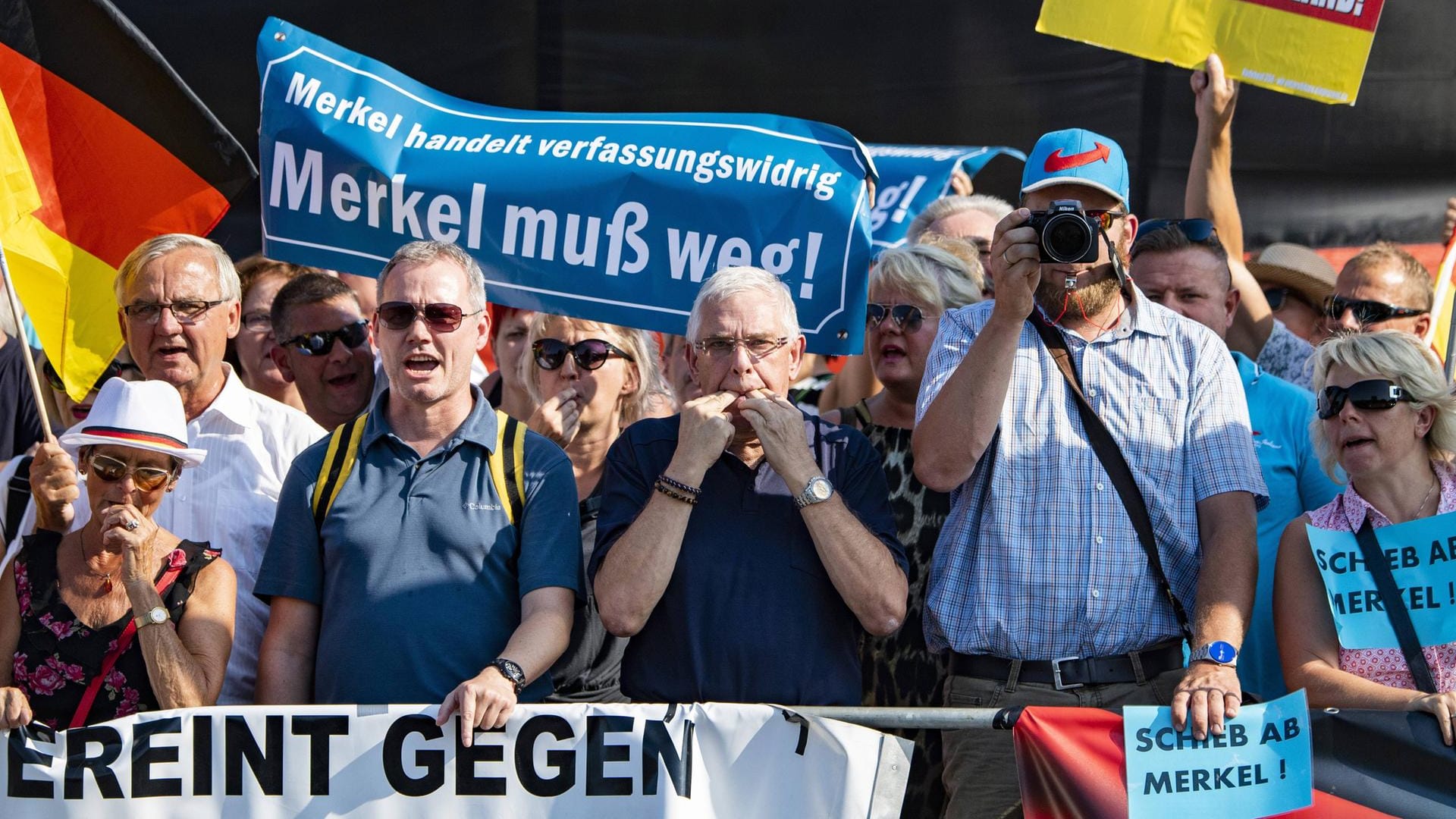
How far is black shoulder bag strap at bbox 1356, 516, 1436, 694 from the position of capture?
3.66 m

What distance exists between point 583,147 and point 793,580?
6.04 feet

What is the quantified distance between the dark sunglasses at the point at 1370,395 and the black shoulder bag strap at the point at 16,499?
3289 mm

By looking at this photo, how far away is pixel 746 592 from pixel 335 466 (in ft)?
3.36

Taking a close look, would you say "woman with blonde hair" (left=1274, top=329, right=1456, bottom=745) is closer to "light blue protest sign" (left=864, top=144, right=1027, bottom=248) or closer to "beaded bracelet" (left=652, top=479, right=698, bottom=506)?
"beaded bracelet" (left=652, top=479, right=698, bottom=506)

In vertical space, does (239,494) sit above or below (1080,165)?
below

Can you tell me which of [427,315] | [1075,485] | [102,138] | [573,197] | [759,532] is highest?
[102,138]

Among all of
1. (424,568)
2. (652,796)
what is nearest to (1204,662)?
(652,796)

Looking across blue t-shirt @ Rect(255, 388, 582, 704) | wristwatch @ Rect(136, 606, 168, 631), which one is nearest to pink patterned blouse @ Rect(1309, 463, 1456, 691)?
blue t-shirt @ Rect(255, 388, 582, 704)

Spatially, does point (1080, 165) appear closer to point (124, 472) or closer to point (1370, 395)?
point (1370, 395)

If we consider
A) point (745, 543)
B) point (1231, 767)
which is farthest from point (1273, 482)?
point (745, 543)

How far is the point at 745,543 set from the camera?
3867 mm

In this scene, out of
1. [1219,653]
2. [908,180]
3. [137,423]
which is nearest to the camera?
[1219,653]

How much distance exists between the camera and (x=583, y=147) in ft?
16.7

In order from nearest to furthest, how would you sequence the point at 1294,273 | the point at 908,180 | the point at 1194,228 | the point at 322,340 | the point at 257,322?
the point at 1194,228 < the point at 322,340 < the point at 257,322 < the point at 1294,273 < the point at 908,180
